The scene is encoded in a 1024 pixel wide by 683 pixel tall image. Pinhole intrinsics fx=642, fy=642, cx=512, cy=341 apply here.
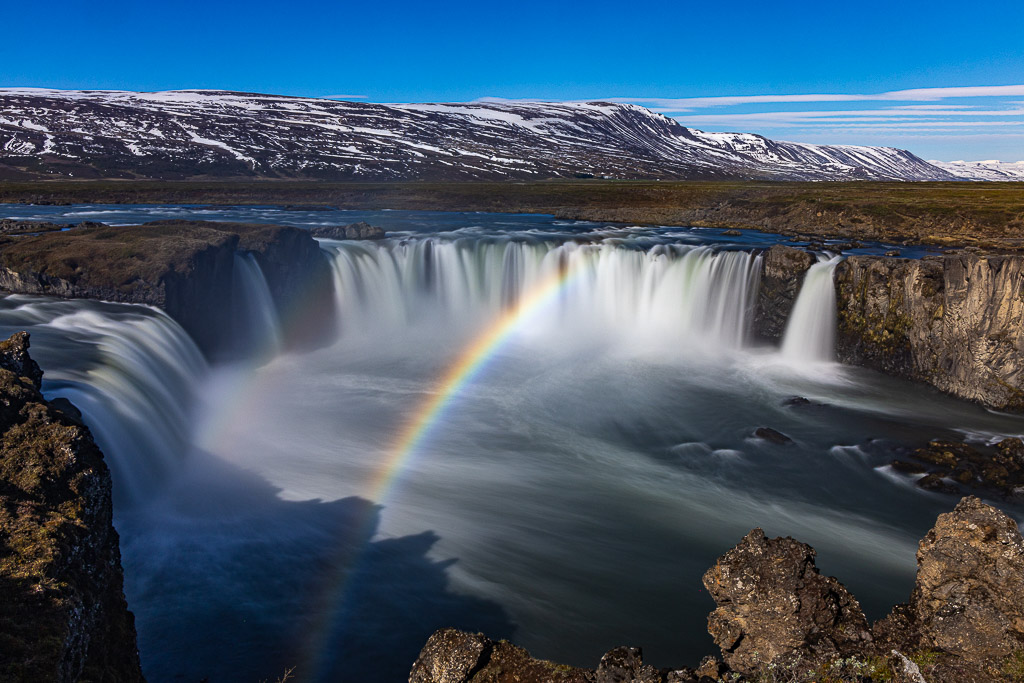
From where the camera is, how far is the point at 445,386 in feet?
83.5

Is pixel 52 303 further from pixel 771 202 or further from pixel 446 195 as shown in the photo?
pixel 446 195

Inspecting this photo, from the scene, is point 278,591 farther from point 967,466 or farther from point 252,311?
point 252,311

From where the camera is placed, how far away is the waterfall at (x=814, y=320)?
1053 inches

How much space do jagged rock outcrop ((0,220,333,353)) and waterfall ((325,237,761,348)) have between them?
175 inches

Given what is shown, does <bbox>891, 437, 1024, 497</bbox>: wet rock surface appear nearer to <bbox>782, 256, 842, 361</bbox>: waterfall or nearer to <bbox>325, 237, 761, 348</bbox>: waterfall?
<bbox>782, 256, 842, 361</bbox>: waterfall

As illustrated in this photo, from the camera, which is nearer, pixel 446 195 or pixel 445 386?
pixel 445 386

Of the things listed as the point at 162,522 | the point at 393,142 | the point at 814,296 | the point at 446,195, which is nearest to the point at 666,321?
the point at 814,296

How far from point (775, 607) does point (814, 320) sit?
22991mm

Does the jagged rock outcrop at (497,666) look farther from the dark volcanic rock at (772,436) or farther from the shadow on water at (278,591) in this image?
the dark volcanic rock at (772,436)

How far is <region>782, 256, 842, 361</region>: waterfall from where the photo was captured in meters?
26.8

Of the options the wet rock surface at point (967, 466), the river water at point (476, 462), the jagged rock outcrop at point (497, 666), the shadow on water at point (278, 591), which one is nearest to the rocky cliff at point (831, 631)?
the jagged rock outcrop at point (497, 666)

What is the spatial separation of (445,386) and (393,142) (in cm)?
16070

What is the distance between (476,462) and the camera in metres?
18.4

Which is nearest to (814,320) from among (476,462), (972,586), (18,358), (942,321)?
(942,321)
